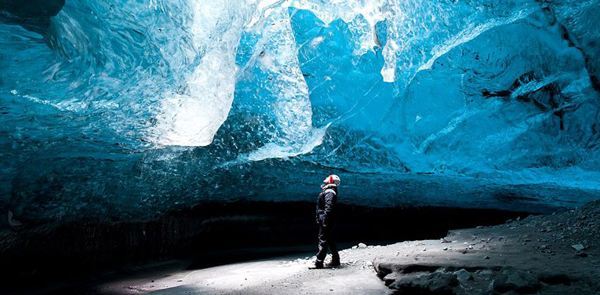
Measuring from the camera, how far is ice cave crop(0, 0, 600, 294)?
412 cm

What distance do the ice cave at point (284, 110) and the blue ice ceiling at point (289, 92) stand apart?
2 centimetres

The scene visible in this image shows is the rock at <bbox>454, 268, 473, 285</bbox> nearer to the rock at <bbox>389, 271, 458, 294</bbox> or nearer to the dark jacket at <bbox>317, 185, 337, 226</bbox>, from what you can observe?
the rock at <bbox>389, 271, 458, 294</bbox>

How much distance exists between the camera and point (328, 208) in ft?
14.5

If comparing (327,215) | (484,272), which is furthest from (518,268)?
(327,215)

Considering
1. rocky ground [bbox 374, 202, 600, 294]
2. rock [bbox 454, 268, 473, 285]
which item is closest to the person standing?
rocky ground [bbox 374, 202, 600, 294]

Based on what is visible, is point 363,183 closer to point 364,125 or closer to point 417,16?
point 364,125

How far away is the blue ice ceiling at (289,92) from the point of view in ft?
14.1

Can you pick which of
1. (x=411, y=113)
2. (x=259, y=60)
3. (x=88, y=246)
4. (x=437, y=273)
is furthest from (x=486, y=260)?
(x=88, y=246)

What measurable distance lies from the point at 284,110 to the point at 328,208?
1.93 m

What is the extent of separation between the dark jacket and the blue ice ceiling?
1480mm

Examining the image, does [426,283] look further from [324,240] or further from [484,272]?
[324,240]

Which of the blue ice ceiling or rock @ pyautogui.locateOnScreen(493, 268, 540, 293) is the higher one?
the blue ice ceiling

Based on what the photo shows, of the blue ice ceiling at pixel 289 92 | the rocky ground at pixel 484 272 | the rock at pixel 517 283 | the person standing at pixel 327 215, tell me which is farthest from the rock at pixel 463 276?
the blue ice ceiling at pixel 289 92

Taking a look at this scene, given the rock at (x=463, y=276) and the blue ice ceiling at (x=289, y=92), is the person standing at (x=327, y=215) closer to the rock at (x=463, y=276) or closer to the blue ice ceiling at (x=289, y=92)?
the blue ice ceiling at (x=289, y=92)
